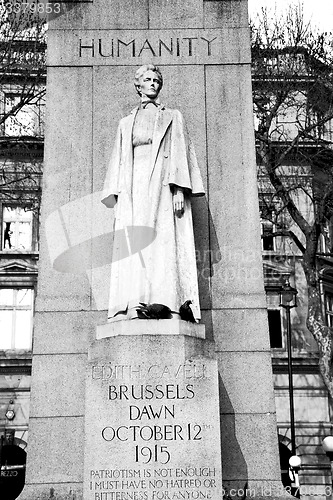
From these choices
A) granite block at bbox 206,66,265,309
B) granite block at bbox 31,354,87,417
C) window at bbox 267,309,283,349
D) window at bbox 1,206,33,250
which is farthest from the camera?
window at bbox 1,206,33,250

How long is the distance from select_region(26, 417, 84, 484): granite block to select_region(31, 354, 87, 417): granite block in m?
0.12

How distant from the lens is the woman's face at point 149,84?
12484mm

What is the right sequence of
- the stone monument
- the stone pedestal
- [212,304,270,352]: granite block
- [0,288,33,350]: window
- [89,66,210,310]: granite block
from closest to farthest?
the stone pedestal
the stone monument
[212,304,270,352]: granite block
[89,66,210,310]: granite block
[0,288,33,350]: window

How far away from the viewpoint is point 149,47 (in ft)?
46.8

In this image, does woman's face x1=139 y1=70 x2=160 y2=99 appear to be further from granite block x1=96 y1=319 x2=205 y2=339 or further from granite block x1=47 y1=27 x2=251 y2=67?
granite block x1=96 y1=319 x2=205 y2=339

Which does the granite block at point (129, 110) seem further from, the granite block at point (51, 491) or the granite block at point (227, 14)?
the granite block at point (51, 491)

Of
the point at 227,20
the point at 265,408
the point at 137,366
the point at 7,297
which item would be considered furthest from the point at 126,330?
the point at 7,297

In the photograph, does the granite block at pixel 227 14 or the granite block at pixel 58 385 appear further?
the granite block at pixel 227 14

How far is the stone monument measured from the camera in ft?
35.2

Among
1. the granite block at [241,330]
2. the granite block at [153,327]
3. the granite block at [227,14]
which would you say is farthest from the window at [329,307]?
the granite block at [153,327]

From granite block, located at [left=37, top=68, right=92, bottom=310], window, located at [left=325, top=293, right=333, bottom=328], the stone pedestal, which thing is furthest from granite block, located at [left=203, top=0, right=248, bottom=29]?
window, located at [left=325, top=293, right=333, bottom=328]

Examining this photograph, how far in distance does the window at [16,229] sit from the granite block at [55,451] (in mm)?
26092

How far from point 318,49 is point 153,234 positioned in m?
19.8

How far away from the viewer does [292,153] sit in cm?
3288
